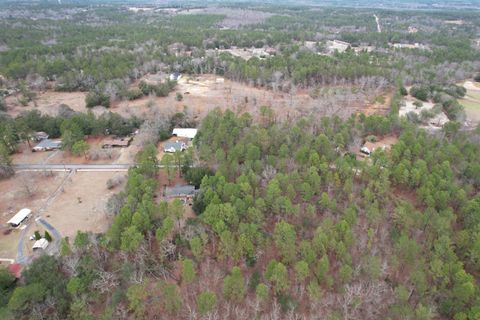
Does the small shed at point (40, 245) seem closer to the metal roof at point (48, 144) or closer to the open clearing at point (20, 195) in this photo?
the open clearing at point (20, 195)

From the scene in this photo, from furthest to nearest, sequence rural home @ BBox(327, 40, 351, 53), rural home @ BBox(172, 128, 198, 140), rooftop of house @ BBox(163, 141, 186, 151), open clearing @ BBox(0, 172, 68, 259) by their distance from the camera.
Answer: rural home @ BBox(327, 40, 351, 53), rural home @ BBox(172, 128, 198, 140), rooftop of house @ BBox(163, 141, 186, 151), open clearing @ BBox(0, 172, 68, 259)

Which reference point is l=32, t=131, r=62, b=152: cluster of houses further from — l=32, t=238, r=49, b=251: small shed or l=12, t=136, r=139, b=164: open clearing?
l=32, t=238, r=49, b=251: small shed

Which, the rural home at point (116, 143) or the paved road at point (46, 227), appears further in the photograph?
the rural home at point (116, 143)

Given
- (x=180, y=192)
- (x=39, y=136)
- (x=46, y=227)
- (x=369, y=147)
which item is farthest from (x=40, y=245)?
(x=369, y=147)

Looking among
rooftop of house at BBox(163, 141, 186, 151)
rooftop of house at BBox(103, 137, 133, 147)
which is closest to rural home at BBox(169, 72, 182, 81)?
rooftop of house at BBox(103, 137, 133, 147)

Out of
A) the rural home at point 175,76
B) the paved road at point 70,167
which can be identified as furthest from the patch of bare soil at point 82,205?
the rural home at point 175,76

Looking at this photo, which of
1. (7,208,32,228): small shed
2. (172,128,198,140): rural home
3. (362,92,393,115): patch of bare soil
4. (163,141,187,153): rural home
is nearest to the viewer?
(7,208,32,228): small shed
